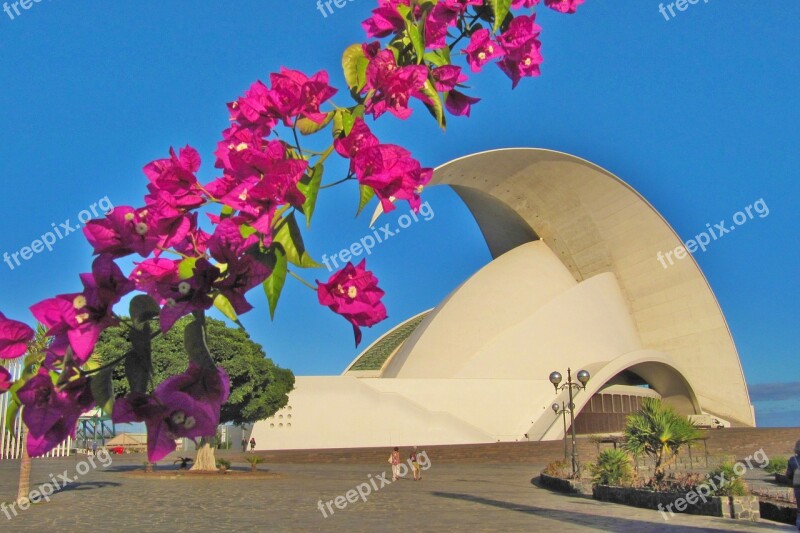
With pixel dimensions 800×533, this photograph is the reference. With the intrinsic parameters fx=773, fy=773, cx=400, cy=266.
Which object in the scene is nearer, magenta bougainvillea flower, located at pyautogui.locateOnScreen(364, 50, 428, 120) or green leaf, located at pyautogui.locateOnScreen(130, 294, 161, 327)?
green leaf, located at pyautogui.locateOnScreen(130, 294, 161, 327)

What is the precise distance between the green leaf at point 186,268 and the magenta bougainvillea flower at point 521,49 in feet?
2.57

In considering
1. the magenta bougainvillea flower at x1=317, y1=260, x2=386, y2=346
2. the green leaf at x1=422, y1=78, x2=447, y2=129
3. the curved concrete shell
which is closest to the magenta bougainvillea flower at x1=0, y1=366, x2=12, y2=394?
the magenta bougainvillea flower at x1=317, y1=260, x2=386, y2=346

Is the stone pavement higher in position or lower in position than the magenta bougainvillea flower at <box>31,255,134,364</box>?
lower

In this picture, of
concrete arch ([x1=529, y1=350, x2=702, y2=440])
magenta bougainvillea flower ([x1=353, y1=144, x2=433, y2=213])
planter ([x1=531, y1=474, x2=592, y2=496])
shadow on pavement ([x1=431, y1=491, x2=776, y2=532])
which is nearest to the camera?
magenta bougainvillea flower ([x1=353, y1=144, x2=433, y2=213])

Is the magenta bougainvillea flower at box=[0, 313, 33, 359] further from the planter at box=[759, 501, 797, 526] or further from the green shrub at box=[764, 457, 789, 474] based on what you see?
the green shrub at box=[764, 457, 789, 474]

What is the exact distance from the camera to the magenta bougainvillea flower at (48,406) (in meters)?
0.93

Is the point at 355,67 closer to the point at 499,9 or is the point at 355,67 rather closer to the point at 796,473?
the point at 499,9

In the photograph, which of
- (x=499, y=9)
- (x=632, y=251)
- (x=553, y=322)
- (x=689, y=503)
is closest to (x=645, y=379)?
(x=632, y=251)

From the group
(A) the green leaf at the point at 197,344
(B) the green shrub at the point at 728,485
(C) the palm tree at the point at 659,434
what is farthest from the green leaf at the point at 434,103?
(C) the palm tree at the point at 659,434

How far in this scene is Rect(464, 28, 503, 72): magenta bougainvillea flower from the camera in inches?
54.9

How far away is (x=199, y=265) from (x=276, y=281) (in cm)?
10

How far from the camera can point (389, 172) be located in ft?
3.41

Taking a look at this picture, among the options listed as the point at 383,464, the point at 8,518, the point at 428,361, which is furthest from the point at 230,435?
the point at 8,518

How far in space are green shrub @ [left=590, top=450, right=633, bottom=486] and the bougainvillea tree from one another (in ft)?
42.5
